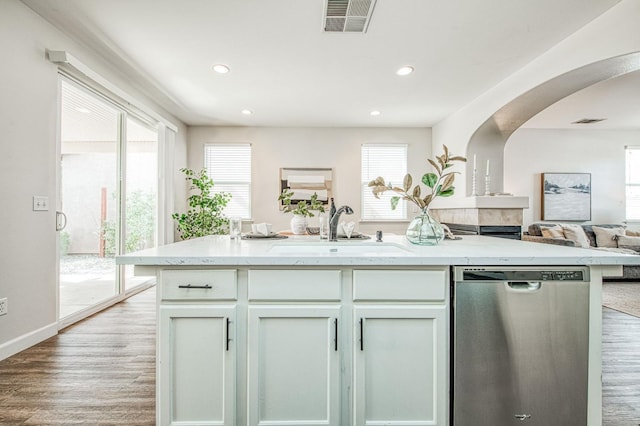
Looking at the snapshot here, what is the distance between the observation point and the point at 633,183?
19.1 ft

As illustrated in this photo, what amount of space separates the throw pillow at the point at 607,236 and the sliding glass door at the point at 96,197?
710 centimetres

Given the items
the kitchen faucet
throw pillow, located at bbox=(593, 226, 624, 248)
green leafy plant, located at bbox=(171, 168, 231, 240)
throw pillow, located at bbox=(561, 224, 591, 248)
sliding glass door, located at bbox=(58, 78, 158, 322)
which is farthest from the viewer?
throw pillow, located at bbox=(593, 226, 624, 248)

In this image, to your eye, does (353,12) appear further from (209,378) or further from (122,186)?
(122,186)

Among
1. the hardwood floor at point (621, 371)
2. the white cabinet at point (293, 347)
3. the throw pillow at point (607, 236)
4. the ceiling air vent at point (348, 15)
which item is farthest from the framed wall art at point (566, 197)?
the white cabinet at point (293, 347)

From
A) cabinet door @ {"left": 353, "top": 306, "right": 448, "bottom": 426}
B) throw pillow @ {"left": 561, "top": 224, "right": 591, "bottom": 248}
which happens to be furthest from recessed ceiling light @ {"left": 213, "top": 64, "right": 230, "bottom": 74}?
throw pillow @ {"left": 561, "top": 224, "right": 591, "bottom": 248}

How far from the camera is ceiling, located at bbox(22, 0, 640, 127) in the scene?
2371mm

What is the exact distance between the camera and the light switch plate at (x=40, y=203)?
2426mm

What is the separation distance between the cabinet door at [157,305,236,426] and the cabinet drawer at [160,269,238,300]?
5cm

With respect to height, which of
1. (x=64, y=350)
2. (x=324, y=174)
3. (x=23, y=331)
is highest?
(x=324, y=174)

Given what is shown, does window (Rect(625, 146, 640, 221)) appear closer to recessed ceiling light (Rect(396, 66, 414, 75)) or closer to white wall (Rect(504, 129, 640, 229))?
white wall (Rect(504, 129, 640, 229))

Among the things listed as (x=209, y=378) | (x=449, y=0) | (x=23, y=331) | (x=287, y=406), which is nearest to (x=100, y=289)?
(x=23, y=331)

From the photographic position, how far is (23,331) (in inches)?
92.1

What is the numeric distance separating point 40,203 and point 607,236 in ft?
24.3

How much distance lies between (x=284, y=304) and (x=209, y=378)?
0.44 m
